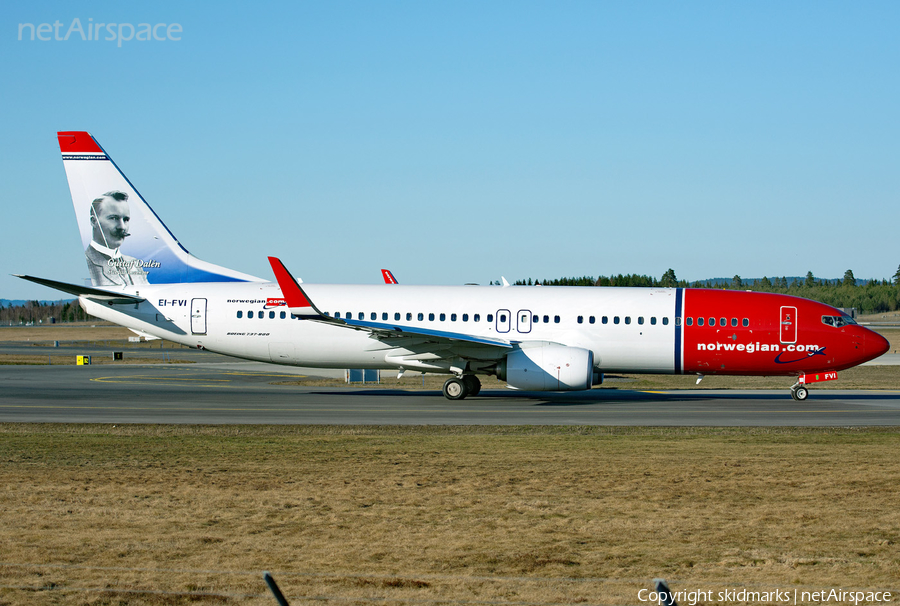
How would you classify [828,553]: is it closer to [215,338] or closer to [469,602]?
[469,602]

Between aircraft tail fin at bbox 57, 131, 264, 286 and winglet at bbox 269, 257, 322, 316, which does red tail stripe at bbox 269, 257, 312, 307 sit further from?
aircraft tail fin at bbox 57, 131, 264, 286

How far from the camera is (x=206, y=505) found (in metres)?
11.0

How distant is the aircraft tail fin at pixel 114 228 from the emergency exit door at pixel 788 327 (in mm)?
21300

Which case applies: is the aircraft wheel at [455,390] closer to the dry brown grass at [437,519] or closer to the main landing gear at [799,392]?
the dry brown grass at [437,519]

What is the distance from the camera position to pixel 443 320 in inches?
1141

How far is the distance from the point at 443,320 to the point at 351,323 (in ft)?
12.4

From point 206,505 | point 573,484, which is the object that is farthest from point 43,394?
point 573,484

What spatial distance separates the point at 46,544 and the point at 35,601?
1986mm

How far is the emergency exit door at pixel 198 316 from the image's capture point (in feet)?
96.5

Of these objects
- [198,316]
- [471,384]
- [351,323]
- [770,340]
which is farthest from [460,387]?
[770,340]

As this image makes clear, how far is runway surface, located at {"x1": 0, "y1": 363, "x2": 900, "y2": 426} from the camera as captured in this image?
22094 millimetres

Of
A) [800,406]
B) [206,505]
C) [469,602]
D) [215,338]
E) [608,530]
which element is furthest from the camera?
[215,338]

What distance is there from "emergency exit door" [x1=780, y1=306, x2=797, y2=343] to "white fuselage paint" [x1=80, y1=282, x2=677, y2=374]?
3.77 meters

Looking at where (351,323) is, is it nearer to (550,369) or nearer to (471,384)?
(471,384)
